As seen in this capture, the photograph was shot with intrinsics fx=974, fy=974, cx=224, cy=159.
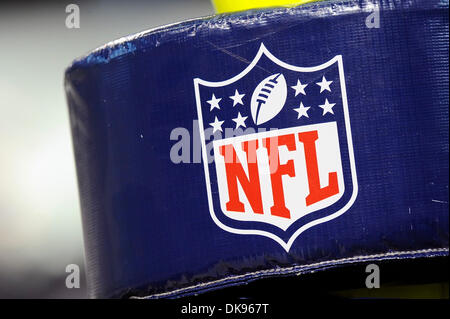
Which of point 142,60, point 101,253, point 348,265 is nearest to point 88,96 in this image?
point 142,60

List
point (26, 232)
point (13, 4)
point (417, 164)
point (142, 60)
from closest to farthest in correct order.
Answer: point (417, 164)
point (142, 60)
point (26, 232)
point (13, 4)

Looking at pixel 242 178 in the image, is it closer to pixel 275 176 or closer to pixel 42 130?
pixel 275 176

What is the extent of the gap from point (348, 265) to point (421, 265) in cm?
17

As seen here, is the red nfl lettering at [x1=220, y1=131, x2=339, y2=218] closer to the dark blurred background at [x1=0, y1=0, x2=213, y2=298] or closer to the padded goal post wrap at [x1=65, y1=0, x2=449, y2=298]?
the padded goal post wrap at [x1=65, y1=0, x2=449, y2=298]

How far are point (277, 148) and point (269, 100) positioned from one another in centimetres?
12

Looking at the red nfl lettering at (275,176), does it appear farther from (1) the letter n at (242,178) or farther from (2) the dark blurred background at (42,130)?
(2) the dark blurred background at (42,130)

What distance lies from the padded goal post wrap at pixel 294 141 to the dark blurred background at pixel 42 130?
2.21 m

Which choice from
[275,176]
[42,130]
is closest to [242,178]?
[275,176]

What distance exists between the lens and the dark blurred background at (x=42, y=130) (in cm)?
462

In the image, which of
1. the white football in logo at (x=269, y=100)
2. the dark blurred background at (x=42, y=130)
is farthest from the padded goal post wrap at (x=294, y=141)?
the dark blurred background at (x=42, y=130)

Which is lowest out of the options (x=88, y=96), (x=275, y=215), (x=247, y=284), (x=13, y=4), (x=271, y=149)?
(x=247, y=284)

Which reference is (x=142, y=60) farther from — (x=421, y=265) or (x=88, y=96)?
(x=421, y=265)

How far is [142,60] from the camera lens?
2.46m

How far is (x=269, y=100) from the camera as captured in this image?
7.70ft
